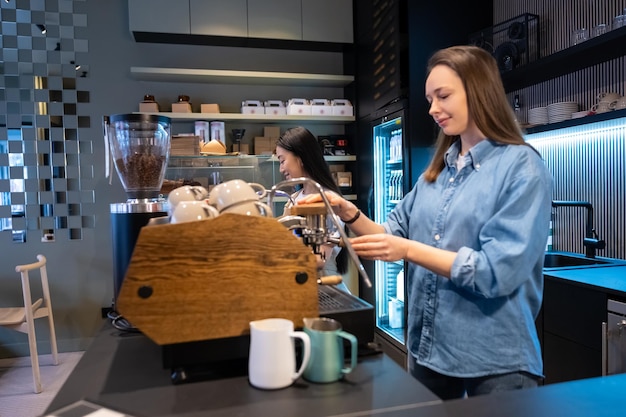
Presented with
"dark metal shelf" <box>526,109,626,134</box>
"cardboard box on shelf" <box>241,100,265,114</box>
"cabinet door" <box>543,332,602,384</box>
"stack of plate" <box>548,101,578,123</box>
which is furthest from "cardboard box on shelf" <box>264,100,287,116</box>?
"cabinet door" <box>543,332,602,384</box>

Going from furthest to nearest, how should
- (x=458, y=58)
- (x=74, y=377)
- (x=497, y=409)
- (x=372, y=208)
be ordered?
(x=372, y=208), (x=458, y=58), (x=74, y=377), (x=497, y=409)

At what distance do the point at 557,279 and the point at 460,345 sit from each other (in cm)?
118

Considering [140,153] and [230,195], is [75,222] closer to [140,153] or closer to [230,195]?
[140,153]

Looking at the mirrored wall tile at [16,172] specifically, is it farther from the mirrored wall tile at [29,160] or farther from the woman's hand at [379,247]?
the woman's hand at [379,247]

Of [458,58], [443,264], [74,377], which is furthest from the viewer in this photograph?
[458,58]

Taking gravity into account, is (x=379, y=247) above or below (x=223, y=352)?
above

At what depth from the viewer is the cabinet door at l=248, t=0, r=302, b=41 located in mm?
3845

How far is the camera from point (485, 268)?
41.7 inches

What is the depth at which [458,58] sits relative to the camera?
3.99ft

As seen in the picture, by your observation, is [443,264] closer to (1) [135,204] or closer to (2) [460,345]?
(2) [460,345]

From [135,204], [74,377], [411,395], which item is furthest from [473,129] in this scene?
[74,377]

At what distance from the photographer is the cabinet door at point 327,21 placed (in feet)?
13.0

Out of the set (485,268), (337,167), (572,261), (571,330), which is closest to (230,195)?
(485,268)

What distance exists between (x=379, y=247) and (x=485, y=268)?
0.24m
